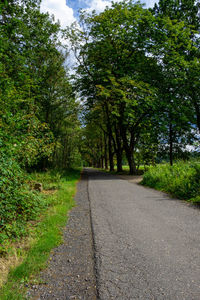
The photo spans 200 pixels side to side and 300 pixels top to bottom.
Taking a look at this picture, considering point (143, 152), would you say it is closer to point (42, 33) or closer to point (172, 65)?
point (172, 65)

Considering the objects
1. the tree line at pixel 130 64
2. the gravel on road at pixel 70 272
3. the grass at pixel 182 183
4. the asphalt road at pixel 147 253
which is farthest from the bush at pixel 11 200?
the tree line at pixel 130 64

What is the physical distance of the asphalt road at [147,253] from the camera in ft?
7.67

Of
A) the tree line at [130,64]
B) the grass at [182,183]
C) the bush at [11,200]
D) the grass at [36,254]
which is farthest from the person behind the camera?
the tree line at [130,64]

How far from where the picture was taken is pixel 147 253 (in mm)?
3221

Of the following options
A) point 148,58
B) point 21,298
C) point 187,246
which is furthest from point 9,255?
point 148,58

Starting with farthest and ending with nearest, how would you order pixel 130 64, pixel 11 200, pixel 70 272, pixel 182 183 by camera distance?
pixel 130 64 → pixel 182 183 → pixel 11 200 → pixel 70 272

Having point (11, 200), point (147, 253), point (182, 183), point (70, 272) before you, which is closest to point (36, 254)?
point (70, 272)

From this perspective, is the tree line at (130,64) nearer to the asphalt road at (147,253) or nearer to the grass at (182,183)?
the grass at (182,183)

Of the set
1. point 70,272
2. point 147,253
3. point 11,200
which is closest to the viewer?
point 70,272

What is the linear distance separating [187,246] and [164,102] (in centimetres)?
1467

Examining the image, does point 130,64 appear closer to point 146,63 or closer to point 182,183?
point 146,63

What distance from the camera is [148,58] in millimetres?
18844

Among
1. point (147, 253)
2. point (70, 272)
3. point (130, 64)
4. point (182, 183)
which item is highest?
point (130, 64)

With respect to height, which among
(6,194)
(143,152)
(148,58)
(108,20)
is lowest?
(6,194)
